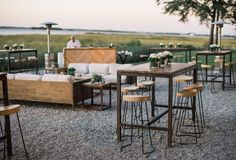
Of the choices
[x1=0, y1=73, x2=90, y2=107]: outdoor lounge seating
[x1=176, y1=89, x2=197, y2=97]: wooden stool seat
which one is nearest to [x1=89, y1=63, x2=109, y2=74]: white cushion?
[x1=0, y1=73, x2=90, y2=107]: outdoor lounge seating

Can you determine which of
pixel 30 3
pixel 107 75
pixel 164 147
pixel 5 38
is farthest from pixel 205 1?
pixel 164 147

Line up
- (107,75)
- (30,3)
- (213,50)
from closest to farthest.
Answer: (107,75), (213,50), (30,3)

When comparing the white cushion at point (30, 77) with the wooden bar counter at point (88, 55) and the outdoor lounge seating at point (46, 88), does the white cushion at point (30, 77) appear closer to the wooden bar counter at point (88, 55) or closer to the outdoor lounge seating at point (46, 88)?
the outdoor lounge seating at point (46, 88)

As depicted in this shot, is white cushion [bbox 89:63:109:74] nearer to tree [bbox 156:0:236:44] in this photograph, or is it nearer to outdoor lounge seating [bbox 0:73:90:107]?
outdoor lounge seating [bbox 0:73:90:107]

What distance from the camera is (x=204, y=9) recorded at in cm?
1934

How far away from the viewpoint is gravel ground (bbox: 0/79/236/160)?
4793 mm

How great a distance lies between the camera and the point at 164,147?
508 cm

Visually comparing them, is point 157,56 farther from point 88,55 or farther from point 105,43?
point 105,43

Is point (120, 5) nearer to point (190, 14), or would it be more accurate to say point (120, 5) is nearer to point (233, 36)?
point (190, 14)

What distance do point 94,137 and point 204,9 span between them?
49.8 feet

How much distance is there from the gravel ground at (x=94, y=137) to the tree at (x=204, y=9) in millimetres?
12188

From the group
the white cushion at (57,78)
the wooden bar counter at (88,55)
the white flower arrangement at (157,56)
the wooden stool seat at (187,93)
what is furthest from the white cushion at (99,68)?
the wooden stool seat at (187,93)

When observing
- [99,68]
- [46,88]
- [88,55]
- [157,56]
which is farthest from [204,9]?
[157,56]

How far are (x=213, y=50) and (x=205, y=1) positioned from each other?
9786 mm
